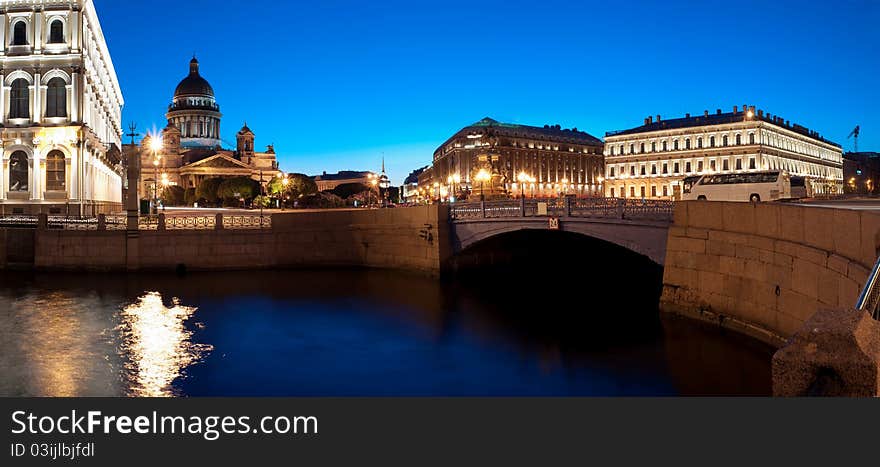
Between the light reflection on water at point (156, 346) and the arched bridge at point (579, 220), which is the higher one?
the arched bridge at point (579, 220)

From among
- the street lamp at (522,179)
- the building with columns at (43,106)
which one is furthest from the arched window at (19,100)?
Result: the street lamp at (522,179)

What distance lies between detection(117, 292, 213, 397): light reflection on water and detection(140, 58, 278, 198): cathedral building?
10868cm

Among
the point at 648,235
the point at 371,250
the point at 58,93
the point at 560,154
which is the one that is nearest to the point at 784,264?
the point at 648,235

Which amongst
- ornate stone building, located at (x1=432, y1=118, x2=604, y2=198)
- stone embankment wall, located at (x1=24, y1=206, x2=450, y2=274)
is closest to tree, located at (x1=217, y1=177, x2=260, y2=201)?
ornate stone building, located at (x1=432, y1=118, x2=604, y2=198)

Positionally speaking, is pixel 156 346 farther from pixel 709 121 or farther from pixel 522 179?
pixel 709 121

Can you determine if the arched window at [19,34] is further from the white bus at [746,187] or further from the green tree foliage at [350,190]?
the green tree foliage at [350,190]

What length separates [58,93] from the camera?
47781mm

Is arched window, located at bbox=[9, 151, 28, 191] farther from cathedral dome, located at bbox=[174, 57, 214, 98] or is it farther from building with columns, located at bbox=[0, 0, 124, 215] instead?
cathedral dome, located at bbox=[174, 57, 214, 98]

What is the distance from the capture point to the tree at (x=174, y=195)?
11176 cm

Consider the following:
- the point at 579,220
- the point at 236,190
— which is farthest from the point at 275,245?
the point at 236,190

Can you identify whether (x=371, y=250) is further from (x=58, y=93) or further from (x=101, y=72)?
(x=101, y=72)

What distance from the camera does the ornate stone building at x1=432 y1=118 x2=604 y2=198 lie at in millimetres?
126688

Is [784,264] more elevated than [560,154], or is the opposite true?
[560,154]

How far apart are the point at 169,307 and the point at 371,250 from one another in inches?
463
